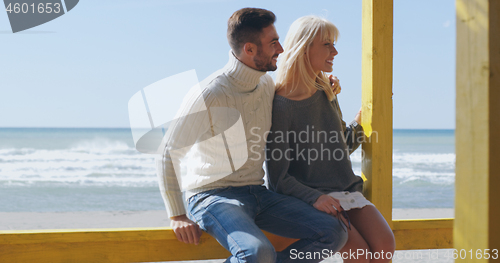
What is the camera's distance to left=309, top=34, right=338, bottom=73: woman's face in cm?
173

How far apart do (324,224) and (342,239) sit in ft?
0.29

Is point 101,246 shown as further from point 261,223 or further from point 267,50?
point 267,50

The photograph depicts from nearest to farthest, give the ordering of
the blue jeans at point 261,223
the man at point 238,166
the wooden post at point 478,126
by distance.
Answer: the wooden post at point 478,126
the blue jeans at point 261,223
the man at point 238,166

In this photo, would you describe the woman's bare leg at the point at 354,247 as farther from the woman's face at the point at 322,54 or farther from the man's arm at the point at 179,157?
the woman's face at the point at 322,54

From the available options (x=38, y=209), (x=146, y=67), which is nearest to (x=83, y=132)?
(x=146, y=67)

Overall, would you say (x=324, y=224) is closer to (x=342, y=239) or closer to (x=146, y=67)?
(x=342, y=239)

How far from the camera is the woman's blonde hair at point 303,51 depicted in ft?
5.66

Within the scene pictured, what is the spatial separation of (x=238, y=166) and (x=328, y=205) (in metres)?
0.38

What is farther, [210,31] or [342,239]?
[210,31]

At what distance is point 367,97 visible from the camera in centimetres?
188

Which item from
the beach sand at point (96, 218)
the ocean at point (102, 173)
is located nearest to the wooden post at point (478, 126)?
the beach sand at point (96, 218)

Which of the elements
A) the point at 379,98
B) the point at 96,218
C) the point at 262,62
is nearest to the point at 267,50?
the point at 262,62

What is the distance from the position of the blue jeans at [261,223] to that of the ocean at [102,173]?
20.9 feet

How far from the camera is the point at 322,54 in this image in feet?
5.70
